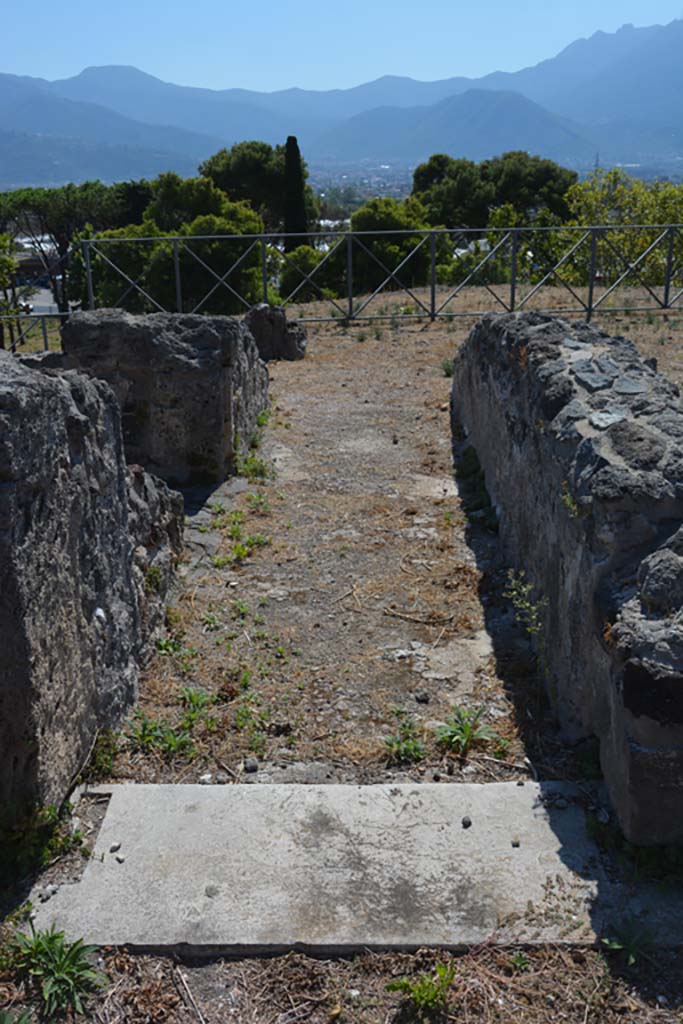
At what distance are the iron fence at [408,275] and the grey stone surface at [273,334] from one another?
2.13 metres

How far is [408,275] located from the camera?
75.6 ft

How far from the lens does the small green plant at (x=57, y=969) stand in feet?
8.93

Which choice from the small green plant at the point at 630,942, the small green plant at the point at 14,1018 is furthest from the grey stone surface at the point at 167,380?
the small green plant at the point at 630,942

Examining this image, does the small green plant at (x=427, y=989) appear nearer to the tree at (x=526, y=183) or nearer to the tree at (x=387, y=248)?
the tree at (x=387, y=248)

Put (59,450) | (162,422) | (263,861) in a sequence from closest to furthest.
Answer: (263,861) → (59,450) → (162,422)

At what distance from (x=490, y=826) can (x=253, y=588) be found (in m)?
2.67

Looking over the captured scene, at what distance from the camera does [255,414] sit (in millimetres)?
9242

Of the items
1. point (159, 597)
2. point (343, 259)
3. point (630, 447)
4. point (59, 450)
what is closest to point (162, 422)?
point (159, 597)

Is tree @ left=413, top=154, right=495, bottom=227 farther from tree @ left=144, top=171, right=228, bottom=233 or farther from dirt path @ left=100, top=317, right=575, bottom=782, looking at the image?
dirt path @ left=100, top=317, right=575, bottom=782

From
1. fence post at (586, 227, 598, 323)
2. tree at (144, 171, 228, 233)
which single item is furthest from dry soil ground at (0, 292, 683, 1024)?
tree at (144, 171, 228, 233)

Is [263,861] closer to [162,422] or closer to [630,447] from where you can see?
[630,447]

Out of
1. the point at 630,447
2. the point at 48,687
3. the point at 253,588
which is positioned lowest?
the point at 253,588

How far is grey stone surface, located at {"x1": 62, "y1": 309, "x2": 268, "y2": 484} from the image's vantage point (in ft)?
24.1

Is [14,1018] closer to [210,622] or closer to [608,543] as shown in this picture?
[608,543]
